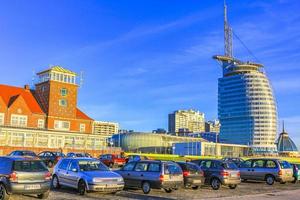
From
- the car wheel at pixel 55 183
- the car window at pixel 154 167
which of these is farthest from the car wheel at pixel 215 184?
the car wheel at pixel 55 183

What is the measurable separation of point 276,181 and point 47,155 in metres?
23.9

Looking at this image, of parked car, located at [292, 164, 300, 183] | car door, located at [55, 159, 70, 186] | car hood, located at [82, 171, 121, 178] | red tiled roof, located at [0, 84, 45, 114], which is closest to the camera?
car hood, located at [82, 171, 121, 178]

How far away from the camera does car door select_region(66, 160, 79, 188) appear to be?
18062 millimetres

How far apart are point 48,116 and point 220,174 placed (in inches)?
2128

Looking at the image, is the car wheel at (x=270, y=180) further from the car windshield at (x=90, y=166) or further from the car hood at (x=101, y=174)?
the car hood at (x=101, y=174)

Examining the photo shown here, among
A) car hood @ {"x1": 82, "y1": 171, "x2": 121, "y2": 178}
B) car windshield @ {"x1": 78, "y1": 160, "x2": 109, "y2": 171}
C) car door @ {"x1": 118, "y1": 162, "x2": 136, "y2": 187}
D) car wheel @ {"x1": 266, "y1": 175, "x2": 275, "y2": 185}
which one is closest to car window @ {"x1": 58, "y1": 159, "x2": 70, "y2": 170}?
car windshield @ {"x1": 78, "y1": 160, "x2": 109, "y2": 171}

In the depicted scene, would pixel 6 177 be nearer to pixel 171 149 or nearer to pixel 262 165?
pixel 262 165

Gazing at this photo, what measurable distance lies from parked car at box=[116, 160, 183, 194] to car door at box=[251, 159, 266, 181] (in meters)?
10.2

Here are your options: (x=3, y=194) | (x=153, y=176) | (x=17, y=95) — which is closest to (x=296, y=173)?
(x=153, y=176)

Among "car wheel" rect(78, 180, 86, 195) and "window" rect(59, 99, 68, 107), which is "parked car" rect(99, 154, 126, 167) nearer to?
"car wheel" rect(78, 180, 86, 195)

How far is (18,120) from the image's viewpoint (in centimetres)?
6938

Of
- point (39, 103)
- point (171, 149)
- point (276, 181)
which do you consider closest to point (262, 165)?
point (276, 181)

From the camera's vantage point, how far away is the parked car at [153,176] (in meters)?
19.2

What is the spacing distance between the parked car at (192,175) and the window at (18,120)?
52.6 m
